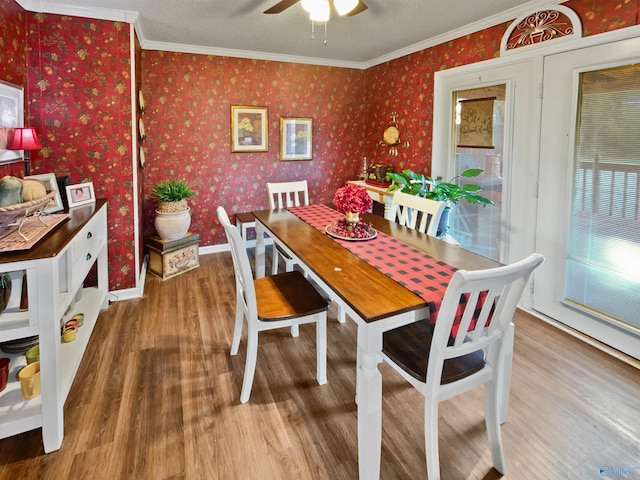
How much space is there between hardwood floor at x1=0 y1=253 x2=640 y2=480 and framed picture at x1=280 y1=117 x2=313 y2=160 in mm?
2777

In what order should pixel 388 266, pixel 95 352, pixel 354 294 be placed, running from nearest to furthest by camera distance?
pixel 354 294 → pixel 388 266 → pixel 95 352

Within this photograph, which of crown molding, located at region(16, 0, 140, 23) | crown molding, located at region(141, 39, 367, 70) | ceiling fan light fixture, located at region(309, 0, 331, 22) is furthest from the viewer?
crown molding, located at region(141, 39, 367, 70)

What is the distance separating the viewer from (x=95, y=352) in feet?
8.26

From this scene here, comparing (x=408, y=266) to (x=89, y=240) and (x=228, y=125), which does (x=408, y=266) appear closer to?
(x=89, y=240)

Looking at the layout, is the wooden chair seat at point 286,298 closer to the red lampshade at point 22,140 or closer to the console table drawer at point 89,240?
the console table drawer at point 89,240

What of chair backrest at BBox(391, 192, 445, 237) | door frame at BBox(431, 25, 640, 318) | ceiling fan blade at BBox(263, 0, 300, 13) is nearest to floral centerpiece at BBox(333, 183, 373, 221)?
chair backrest at BBox(391, 192, 445, 237)

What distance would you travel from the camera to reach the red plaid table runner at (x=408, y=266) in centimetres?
158

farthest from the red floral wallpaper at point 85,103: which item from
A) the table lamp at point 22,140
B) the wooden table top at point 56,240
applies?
the wooden table top at point 56,240

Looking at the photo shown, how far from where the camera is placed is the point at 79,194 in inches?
104

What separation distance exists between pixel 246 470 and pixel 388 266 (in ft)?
3.55

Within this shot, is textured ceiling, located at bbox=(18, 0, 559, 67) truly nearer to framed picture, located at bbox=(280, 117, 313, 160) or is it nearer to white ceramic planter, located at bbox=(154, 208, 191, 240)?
framed picture, located at bbox=(280, 117, 313, 160)

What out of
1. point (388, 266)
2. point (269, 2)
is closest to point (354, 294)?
point (388, 266)

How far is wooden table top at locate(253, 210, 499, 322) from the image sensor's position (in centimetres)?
148

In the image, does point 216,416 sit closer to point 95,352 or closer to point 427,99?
point 95,352
